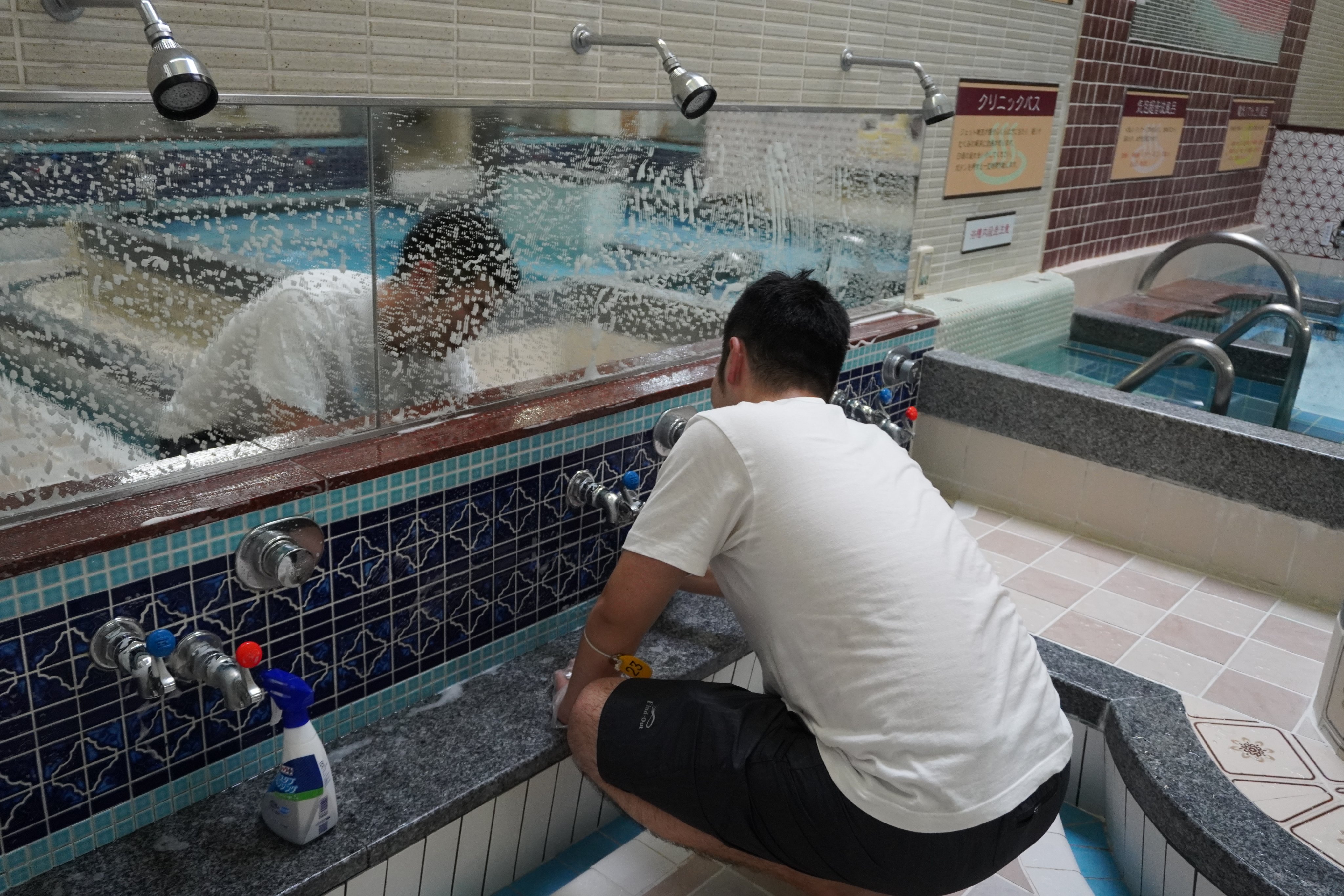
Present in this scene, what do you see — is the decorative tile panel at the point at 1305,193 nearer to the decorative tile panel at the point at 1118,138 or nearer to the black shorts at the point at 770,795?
the decorative tile panel at the point at 1118,138

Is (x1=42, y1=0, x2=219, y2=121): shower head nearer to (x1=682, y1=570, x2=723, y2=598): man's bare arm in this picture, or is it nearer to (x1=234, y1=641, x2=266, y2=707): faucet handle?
(x1=234, y1=641, x2=266, y2=707): faucet handle

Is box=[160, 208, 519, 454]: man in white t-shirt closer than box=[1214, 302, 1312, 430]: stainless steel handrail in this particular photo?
Yes

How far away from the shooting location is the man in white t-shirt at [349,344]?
5.16 ft

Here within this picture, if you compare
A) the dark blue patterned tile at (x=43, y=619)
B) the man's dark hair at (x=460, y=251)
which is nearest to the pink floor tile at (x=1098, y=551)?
the man's dark hair at (x=460, y=251)

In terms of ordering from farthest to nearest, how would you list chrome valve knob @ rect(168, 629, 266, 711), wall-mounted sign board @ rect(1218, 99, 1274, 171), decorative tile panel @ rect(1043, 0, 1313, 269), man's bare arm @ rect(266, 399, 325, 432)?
1. wall-mounted sign board @ rect(1218, 99, 1274, 171)
2. decorative tile panel @ rect(1043, 0, 1313, 269)
3. man's bare arm @ rect(266, 399, 325, 432)
4. chrome valve knob @ rect(168, 629, 266, 711)

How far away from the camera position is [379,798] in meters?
1.69

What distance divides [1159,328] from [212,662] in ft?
13.1

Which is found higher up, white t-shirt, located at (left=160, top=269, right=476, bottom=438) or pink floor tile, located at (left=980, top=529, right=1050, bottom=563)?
white t-shirt, located at (left=160, top=269, right=476, bottom=438)

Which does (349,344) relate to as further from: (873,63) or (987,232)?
(987,232)

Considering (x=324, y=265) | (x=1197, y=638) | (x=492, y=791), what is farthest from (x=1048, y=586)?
(x=324, y=265)

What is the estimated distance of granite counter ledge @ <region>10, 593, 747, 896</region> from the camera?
1.49 metres

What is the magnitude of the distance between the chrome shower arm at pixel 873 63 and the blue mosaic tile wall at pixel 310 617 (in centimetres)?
125

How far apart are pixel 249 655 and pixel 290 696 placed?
92 millimetres

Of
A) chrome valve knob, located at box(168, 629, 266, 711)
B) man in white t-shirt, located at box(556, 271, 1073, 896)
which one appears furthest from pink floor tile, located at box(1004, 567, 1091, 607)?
chrome valve knob, located at box(168, 629, 266, 711)
